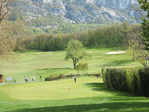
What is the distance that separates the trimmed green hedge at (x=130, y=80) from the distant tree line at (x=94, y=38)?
9335 cm

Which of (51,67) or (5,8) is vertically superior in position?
(5,8)

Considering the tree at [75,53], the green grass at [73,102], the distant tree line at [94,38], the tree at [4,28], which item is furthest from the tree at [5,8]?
the distant tree line at [94,38]

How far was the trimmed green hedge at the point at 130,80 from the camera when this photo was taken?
19.0m

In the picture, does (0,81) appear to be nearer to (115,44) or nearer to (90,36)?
(115,44)

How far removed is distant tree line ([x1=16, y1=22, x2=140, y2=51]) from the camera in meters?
123

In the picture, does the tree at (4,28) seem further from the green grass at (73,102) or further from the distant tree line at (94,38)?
the distant tree line at (94,38)

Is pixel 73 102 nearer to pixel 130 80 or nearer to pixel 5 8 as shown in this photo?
pixel 130 80

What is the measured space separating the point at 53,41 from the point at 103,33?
4084cm

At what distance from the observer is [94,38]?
14338cm

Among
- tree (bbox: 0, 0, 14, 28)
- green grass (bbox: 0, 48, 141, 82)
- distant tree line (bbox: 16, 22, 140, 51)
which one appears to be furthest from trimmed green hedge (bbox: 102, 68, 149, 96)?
distant tree line (bbox: 16, 22, 140, 51)

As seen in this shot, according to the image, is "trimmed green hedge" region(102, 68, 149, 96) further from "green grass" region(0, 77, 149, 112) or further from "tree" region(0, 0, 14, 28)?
"tree" region(0, 0, 14, 28)

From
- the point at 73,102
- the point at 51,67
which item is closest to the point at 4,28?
the point at 73,102

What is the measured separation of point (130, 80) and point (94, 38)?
124037mm

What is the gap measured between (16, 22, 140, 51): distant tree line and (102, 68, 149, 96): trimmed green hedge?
9335cm
